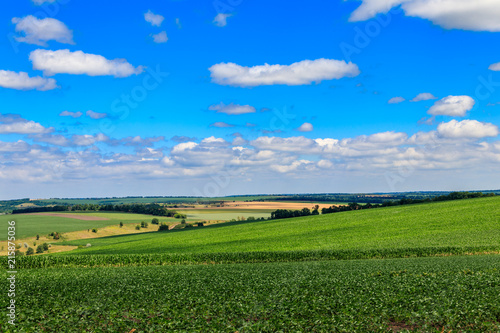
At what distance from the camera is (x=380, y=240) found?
53.8 metres

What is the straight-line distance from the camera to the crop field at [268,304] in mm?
14383

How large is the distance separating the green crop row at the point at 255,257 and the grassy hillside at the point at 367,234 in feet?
7.61

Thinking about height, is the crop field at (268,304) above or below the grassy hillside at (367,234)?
above

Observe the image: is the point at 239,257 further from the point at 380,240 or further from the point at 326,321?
the point at 326,321

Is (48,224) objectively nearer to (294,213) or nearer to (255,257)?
(294,213)

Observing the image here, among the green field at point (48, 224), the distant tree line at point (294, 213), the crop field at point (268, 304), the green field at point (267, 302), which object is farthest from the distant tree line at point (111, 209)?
the crop field at point (268, 304)

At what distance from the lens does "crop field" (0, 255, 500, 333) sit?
566 inches

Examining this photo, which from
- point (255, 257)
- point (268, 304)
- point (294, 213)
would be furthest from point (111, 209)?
point (268, 304)

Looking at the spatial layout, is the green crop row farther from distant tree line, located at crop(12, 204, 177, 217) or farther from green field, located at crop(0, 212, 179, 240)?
distant tree line, located at crop(12, 204, 177, 217)

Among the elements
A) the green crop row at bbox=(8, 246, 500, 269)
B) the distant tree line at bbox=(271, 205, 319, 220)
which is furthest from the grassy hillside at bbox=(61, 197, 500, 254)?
the distant tree line at bbox=(271, 205, 319, 220)

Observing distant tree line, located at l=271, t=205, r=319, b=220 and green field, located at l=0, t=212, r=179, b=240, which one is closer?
green field, located at l=0, t=212, r=179, b=240

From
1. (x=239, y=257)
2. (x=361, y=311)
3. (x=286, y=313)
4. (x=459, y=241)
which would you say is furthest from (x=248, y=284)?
(x=459, y=241)

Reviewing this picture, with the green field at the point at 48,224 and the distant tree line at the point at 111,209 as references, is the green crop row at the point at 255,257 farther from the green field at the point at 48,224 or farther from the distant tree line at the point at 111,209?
the distant tree line at the point at 111,209

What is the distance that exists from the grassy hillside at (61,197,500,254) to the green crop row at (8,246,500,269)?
232 centimetres
